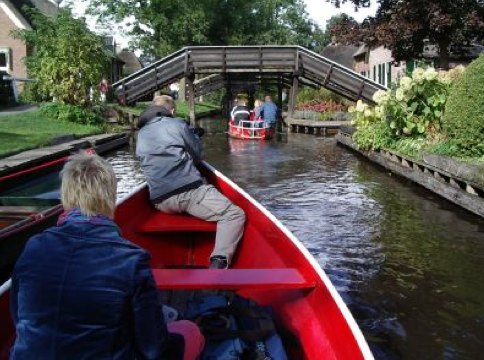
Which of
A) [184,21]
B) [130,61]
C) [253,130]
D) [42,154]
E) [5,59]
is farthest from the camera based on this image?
[130,61]

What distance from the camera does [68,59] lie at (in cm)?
2166

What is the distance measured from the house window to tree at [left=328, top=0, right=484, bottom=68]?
24752 mm

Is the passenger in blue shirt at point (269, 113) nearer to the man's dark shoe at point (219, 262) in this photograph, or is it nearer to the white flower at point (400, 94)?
the white flower at point (400, 94)

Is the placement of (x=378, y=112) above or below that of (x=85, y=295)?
above

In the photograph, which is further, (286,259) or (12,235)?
(12,235)

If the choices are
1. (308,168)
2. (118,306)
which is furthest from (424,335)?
(308,168)

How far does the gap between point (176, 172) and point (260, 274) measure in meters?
2.17

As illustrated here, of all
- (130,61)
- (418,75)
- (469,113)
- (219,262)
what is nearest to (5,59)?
(418,75)

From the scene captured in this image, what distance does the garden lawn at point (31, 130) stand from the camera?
539 inches

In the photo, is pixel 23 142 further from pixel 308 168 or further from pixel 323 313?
pixel 323 313

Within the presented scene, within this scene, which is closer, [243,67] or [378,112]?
[378,112]

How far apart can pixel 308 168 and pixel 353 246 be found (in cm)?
760

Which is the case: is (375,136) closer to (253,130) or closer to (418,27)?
(418,27)

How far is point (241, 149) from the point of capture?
20.1 meters
